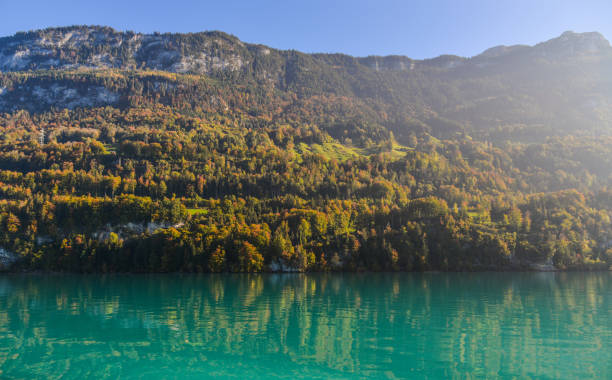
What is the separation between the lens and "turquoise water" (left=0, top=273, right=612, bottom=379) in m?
24.1

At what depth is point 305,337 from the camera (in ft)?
105

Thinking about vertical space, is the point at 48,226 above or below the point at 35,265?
above

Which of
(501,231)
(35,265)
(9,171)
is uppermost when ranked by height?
(9,171)

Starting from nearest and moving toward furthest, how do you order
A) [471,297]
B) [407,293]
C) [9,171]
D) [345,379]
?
[345,379] < [471,297] < [407,293] < [9,171]

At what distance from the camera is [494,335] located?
33.6 meters

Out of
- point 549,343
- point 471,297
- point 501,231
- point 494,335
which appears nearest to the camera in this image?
point 549,343

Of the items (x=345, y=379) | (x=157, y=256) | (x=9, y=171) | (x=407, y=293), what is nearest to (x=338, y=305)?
(x=407, y=293)

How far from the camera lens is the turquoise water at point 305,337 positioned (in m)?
24.1

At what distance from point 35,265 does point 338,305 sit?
10288cm

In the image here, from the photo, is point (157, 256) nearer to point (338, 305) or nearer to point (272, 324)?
point (338, 305)

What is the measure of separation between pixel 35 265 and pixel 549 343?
416 ft

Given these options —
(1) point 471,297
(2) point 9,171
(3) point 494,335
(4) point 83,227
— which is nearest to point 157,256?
(4) point 83,227

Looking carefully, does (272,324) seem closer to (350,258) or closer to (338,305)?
(338,305)

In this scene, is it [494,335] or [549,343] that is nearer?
[549,343]
